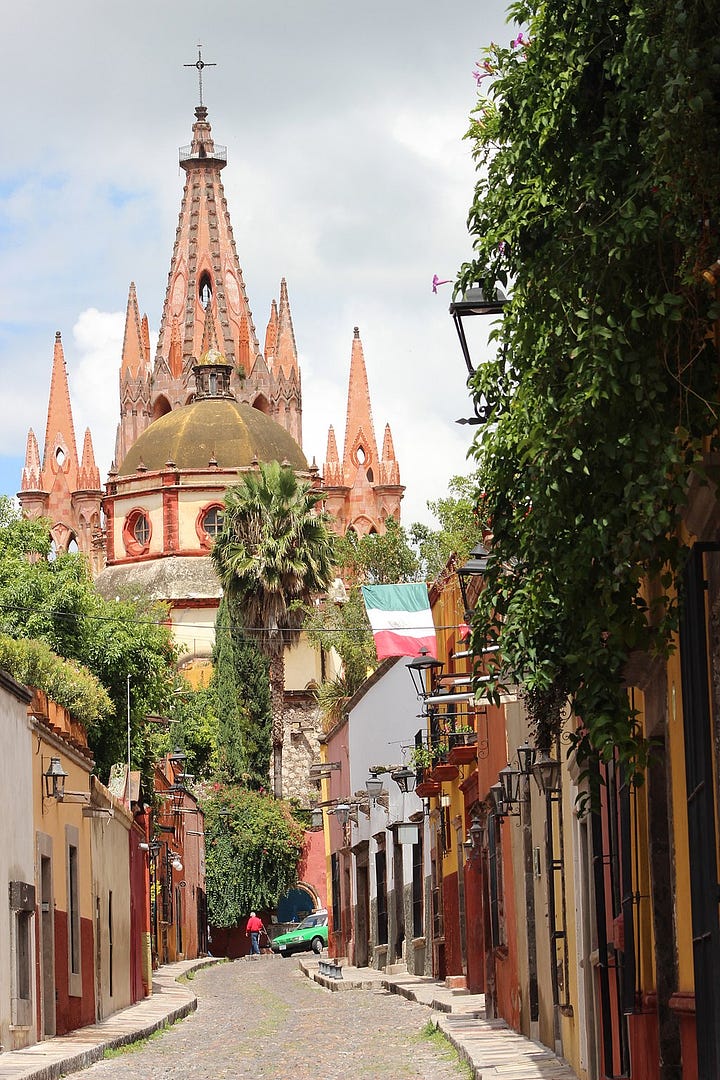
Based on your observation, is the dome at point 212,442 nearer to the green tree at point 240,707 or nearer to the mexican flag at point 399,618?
the green tree at point 240,707

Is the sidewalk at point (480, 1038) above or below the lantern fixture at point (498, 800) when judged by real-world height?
below

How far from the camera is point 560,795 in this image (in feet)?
55.1

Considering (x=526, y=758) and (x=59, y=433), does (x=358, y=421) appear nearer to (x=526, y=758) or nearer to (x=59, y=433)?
(x=59, y=433)

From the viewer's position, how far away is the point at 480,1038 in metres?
19.2

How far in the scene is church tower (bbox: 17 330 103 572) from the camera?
328 feet

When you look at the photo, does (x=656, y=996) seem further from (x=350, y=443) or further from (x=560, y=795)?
(x=350, y=443)

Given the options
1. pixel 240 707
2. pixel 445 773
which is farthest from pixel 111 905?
pixel 240 707

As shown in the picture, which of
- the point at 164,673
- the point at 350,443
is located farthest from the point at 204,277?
the point at 164,673

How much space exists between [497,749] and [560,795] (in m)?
6.05

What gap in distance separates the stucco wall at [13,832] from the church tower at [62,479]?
79918mm

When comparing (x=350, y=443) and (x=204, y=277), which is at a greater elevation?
(x=204, y=277)

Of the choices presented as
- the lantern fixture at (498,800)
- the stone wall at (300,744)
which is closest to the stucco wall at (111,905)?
the lantern fixture at (498,800)

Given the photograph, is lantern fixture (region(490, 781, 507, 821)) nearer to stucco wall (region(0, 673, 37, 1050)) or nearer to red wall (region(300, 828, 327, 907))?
stucco wall (region(0, 673, 37, 1050))

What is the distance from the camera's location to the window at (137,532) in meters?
82.3
